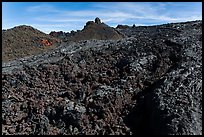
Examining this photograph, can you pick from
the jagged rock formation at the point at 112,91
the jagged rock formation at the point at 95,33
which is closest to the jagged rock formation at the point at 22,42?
the jagged rock formation at the point at 95,33

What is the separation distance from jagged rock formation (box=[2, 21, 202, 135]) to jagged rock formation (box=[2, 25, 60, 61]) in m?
8.57

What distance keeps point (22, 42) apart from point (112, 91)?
14.2 metres

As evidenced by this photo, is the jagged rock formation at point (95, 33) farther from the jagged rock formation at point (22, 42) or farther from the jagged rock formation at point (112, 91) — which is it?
the jagged rock formation at point (112, 91)

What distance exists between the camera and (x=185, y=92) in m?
9.70

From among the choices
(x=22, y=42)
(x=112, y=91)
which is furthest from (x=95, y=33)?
(x=112, y=91)

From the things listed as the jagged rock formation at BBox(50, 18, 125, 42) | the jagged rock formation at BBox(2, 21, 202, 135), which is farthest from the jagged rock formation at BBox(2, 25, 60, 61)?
the jagged rock formation at BBox(2, 21, 202, 135)

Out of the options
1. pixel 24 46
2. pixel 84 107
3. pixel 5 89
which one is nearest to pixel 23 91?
pixel 5 89

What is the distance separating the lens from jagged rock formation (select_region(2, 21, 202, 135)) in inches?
364

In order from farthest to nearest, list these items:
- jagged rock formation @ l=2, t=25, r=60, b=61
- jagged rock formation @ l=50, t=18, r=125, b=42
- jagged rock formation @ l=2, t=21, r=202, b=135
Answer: jagged rock formation @ l=50, t=18, r=125, b=42
jagged rock formation @ l=2, t=25, r=60, b=61
jagged rock formation @ l=2, t=21, r=202, b=135

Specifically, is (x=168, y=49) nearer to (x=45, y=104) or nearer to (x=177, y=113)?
(x=177, y=113)

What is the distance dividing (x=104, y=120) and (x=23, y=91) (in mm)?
2930

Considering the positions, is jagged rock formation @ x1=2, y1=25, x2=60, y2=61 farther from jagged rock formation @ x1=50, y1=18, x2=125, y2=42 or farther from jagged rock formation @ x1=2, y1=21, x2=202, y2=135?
jagged rock formation @ x1=2, y1=21, x2=202, y2=135

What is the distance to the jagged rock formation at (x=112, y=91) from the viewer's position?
9.24 m

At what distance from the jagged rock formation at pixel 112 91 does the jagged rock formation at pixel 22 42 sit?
8.57 meters
